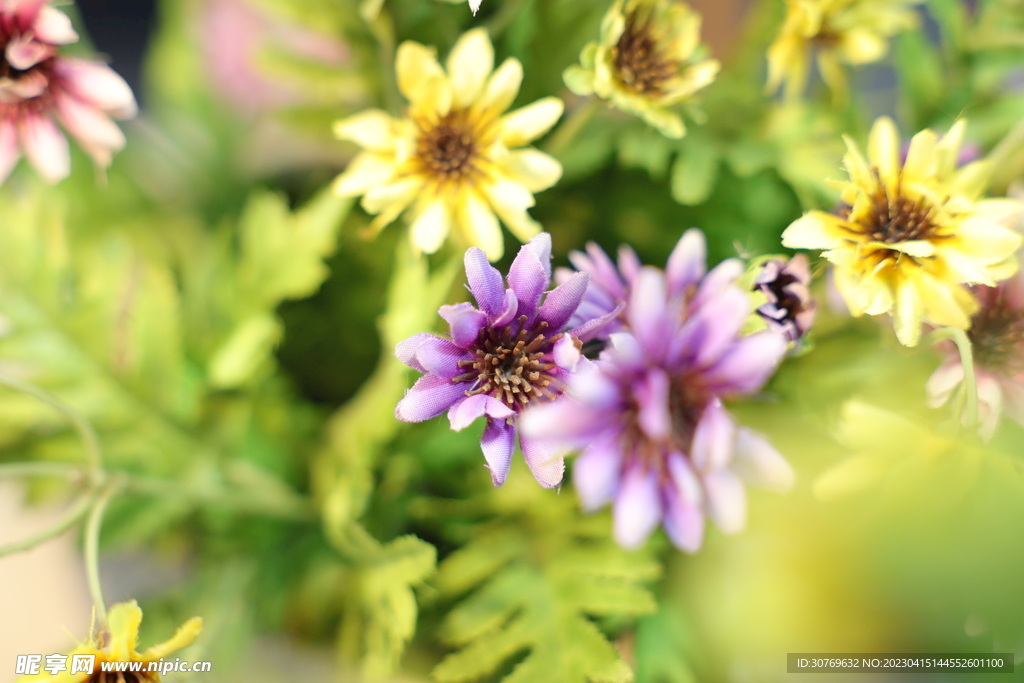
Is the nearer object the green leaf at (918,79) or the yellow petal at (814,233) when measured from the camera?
the yellow petal at (814,233)

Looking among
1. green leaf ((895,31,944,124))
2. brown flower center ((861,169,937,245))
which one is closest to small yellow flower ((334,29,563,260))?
brown flower center ((861,169,937,245))

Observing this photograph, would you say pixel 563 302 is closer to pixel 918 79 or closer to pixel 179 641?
pixel 179 641

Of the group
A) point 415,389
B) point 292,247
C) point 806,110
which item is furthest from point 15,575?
point 806,110

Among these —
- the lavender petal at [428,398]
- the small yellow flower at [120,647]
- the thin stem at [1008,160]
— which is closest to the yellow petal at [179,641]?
the small yellow flower at [120,647]

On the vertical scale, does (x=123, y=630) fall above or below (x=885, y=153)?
below

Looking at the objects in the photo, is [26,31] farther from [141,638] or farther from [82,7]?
[82,7]

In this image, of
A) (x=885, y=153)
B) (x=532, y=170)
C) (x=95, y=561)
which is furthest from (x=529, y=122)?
(x=95, y=561)

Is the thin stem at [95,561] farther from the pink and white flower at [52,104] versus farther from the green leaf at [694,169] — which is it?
the green leaf at [694,169]
